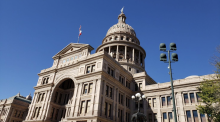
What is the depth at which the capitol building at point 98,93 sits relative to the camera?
30.7m

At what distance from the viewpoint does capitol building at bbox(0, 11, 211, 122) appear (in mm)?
30734

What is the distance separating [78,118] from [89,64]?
10914 millimetres

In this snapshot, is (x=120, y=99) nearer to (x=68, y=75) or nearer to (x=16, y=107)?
(x=68, y=75)

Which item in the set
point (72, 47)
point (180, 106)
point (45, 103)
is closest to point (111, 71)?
point (72, 47)

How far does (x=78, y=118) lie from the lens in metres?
29.0

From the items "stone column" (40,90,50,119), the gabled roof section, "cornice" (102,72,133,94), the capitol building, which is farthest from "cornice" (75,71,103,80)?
"stone column" (40,90,50,119)

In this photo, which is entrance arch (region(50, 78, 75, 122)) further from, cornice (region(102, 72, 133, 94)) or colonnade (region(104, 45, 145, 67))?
colonnade (region(104, 45, 145, 67))

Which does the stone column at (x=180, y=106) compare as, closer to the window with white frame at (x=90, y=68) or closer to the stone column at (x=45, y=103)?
the window with white frame at (x=90, y=68)

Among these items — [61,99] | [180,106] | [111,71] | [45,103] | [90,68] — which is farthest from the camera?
[61,99]

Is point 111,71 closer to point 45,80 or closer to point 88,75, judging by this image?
point 88,75

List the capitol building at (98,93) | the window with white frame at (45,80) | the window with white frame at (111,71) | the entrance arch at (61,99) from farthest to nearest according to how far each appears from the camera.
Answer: the window with white frame at (45,80) < the entrance arch at (61,99) < the window with white frame at (111,71) < the capitol building at (98,93)

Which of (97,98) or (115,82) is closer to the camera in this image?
(97,98)

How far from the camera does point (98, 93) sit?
2956 centimetres

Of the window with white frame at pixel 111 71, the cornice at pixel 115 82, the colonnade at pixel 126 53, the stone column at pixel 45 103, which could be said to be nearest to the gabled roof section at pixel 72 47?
the window with white frame at pixel 111 71
